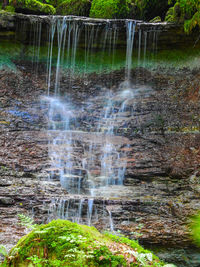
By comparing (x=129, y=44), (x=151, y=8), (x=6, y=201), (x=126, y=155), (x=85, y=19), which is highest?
(x=151, y=8)

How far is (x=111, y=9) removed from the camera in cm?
1218

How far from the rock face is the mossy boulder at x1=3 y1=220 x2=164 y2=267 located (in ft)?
7.26

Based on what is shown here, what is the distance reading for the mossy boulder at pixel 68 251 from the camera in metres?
2.12

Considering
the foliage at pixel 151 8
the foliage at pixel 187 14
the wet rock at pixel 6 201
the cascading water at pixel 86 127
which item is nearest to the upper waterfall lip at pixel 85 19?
the cascading water at pixel 86 127

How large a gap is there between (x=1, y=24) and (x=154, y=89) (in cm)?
712

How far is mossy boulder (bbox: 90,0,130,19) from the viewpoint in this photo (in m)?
12.1

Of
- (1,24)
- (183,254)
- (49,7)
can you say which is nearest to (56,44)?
(49,7)

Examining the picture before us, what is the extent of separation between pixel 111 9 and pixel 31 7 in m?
3.63

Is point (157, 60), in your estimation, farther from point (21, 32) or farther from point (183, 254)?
point (183, 254)

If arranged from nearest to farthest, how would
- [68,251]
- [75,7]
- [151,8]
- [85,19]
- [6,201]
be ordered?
[68,251] → [6,201] → [85,19] → [151,8] → [75,7]

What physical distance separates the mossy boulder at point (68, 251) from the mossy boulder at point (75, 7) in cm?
1247

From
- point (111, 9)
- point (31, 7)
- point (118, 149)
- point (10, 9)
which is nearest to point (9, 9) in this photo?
point (10, 9)

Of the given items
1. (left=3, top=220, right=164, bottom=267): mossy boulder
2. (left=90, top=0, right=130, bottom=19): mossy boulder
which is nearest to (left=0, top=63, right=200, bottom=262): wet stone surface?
(left=3, top=220, right=164, bottom=267): mossy boulder

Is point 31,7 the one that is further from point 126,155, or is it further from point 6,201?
point 6,201
